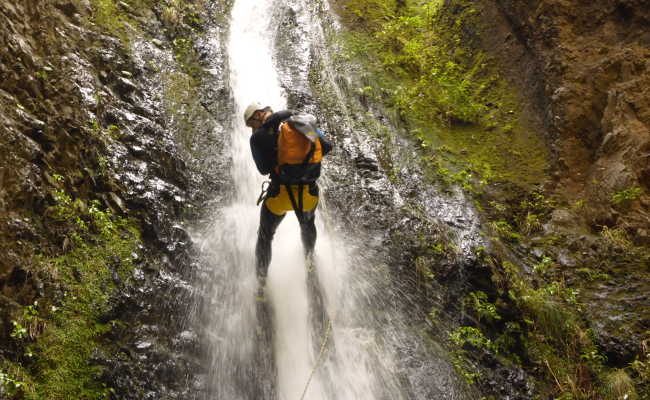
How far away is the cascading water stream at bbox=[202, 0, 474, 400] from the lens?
422cm

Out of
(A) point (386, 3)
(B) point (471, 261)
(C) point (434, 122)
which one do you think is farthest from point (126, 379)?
(A) point (386, 3)

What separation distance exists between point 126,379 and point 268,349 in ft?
4.87

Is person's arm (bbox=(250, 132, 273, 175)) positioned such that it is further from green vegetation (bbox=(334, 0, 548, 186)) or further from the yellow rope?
green vegetation (bbox=(334, 0, 548, 186))

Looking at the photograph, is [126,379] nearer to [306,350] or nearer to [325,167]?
[306,350]

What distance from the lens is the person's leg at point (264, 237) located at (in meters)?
4.52

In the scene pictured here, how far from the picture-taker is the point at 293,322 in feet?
15.7

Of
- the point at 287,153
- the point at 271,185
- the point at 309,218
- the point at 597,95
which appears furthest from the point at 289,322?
the point at 597,95

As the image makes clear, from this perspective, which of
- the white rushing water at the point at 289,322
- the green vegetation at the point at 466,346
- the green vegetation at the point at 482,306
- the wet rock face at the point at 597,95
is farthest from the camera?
the wet rock face at the point at 597,95

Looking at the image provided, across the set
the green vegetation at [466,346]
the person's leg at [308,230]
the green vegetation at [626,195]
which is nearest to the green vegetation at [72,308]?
the person's leg at [308,230]

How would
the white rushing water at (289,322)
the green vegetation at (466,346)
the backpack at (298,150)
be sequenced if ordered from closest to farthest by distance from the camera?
the backpack at (298,150), the white rushing water at (289,322), the green vegetation at (466,346)

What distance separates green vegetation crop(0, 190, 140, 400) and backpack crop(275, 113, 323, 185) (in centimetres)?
202

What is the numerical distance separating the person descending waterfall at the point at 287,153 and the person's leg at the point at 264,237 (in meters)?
0.09

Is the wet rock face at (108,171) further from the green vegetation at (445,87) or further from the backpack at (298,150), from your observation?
the green vegetation at (445,87)

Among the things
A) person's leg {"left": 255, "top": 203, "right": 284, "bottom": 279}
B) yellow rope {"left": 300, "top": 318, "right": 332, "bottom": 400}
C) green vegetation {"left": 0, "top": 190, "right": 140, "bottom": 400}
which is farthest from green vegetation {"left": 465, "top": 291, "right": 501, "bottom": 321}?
green vegetation {"left": 0, "top": 190, "right": 140, "bottom": 400}
